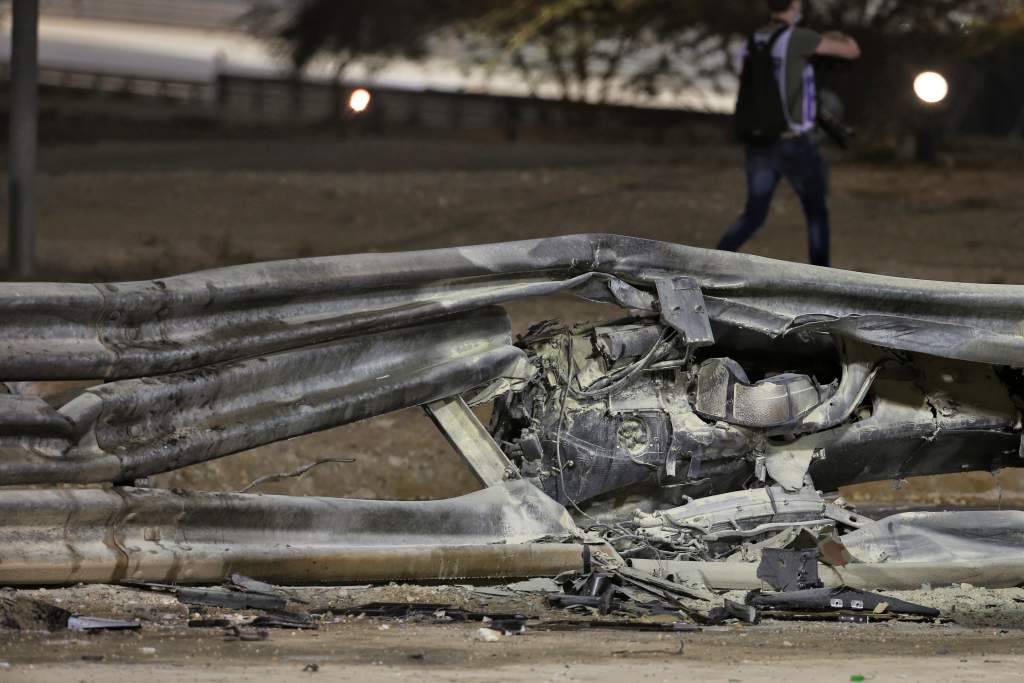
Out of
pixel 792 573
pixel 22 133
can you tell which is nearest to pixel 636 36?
pixel 22 133

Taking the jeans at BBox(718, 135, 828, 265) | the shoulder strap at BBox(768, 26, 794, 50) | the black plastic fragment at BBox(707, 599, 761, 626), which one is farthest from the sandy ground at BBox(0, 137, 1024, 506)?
the black plastic fragment at BBox(707, 599, 761, 626)

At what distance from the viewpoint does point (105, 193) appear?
13891 millimetres

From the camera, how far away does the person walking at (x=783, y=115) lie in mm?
8102

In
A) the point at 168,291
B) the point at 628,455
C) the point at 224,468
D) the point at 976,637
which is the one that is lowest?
the point at 224,468

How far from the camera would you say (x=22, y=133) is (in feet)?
32.2

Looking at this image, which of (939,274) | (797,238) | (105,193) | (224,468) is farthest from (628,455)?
(105,193)

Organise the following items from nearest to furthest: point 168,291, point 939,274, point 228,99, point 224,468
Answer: point 168,291 → point 224,468 → point 939,274 → point 228,99

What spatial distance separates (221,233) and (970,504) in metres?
7.02

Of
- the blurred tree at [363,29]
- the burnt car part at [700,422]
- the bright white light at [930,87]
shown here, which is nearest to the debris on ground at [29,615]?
the burnt car part at [700,422]

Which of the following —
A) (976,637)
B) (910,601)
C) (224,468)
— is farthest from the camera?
(224,468)

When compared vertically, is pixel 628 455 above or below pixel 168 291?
below

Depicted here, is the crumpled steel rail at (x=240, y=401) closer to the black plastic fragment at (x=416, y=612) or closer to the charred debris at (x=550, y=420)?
the charred debris at (x=550, y=420)

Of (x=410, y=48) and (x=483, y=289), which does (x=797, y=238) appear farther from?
(x=410, y=48)

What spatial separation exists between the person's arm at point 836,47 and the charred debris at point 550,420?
10.3 feet
